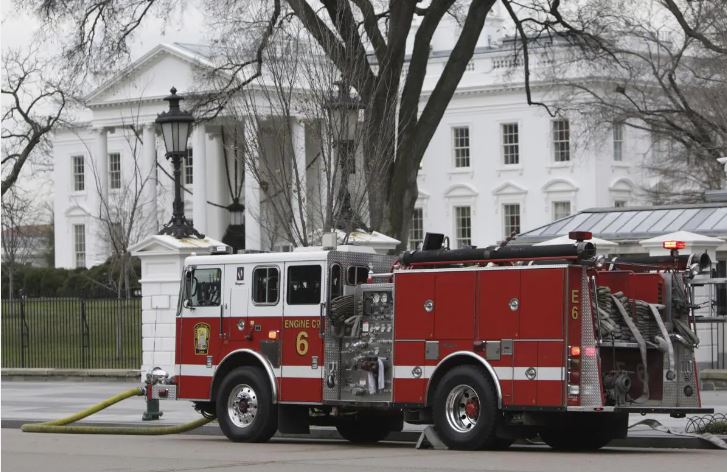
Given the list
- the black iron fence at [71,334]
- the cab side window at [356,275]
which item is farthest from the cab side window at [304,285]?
the black iron fence at [71,334]

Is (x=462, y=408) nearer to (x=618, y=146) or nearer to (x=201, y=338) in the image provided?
(x=201, y=338)

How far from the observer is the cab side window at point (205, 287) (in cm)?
2094

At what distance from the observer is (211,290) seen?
68.9ft

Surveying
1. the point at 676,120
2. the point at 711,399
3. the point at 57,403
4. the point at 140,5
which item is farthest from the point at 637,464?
the point at 676,120

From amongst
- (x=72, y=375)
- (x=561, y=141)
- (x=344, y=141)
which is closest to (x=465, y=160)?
(x=561, y=141)

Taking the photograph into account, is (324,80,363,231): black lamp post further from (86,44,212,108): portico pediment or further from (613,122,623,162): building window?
(86,44,212,108): portico pediment

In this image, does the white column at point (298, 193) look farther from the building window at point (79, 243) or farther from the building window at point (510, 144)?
the building window at point (79, 243)

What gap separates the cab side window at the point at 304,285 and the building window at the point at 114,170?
2543 inches

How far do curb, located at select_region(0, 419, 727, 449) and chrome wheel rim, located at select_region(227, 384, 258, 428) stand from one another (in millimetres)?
1325

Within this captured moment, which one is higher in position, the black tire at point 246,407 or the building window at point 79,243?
the building window at point 79,243

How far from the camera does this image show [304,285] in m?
20.0

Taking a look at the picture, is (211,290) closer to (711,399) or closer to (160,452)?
(160,452)

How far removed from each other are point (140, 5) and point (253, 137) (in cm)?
541

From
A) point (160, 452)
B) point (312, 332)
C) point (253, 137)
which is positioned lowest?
point (160, 452)
